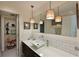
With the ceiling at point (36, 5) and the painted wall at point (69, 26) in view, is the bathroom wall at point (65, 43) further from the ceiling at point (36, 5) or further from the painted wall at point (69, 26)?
the ceiling at point (36, 5)

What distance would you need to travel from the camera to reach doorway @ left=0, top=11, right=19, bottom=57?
3.57 m

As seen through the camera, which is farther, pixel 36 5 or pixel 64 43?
pixel 36 5

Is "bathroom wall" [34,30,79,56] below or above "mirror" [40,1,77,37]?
below

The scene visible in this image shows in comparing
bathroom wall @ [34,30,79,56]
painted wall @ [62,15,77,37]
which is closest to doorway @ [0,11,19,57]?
bathroom wall @ [34,30,79,56]

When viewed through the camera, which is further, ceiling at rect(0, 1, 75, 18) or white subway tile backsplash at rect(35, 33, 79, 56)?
ceiling at rect(0, 1, 75, 18)

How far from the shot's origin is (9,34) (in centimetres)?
363

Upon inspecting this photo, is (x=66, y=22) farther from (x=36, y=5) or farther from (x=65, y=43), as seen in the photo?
(x=36, y=5)

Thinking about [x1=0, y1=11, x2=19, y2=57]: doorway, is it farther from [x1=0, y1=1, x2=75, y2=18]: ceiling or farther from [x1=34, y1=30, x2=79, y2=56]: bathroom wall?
[x1=34, y1=30, x2=79, y2=56]: bathroom wall

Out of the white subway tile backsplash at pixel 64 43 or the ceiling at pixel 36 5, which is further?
the ceiling at pixel 36 5

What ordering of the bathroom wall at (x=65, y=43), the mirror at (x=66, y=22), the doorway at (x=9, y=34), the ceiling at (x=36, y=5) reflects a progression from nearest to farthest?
the bathroom wall at (x=65, y=43) < the mirror at (x=66, y=22) < the ceiling at (x=36, y=5) < the doorway at (x=9, y=34)

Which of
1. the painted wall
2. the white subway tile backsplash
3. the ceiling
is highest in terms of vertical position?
the ceiling

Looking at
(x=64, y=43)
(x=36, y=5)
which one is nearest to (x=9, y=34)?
(x=36, y=5)

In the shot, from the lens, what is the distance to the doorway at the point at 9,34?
11.7ft

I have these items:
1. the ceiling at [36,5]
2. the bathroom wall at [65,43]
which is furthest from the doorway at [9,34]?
the bathroom wall at [65,43]
